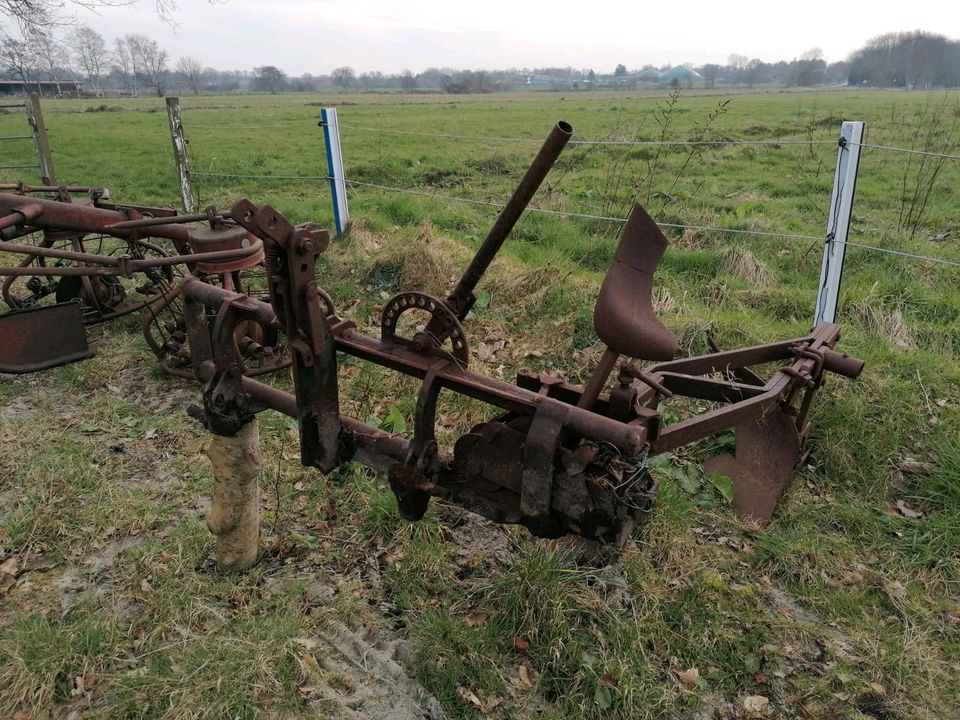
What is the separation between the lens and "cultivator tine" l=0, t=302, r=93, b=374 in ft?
15.3

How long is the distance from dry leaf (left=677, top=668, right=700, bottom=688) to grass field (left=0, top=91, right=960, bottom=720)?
12mm

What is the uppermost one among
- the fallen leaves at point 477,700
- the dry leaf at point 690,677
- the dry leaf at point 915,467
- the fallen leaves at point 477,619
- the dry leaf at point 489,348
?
the dry leaf at point 489,348

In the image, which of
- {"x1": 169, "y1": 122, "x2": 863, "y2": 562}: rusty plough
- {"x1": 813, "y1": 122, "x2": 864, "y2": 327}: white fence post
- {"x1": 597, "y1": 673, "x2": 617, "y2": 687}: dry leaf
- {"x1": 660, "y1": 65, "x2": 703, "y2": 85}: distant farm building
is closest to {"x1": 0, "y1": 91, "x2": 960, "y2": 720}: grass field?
{"x1": 597, "y1": 673, "x2": 617, "y2": 687}: dry leaf

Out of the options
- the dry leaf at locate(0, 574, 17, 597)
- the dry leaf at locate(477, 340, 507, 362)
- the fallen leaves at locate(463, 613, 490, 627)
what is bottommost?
the fallen leaves at locate(463, 613, 490, 627)

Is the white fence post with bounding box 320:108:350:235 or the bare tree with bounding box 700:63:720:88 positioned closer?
the white fence post with bounding box 320:108:350:235

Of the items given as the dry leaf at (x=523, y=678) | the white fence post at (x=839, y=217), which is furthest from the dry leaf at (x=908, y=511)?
the dry leaf at (x=523, y=678)

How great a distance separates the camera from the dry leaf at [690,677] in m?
2.52

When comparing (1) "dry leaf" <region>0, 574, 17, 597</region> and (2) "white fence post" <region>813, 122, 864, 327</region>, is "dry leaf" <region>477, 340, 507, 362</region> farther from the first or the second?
(1) "dry leaf" <region>0, 574, 17, 597</region>

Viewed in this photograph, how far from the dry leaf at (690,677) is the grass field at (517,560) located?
1 centimetres

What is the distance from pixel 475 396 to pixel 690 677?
1.42 meters

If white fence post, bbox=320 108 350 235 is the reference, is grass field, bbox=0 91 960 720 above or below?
below

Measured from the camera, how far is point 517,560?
2.94m

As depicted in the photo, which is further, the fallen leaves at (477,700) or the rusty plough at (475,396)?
the fallen leaves at (477,700)

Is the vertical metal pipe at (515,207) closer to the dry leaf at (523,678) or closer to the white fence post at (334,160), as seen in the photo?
the dry leaf at (523,678)
